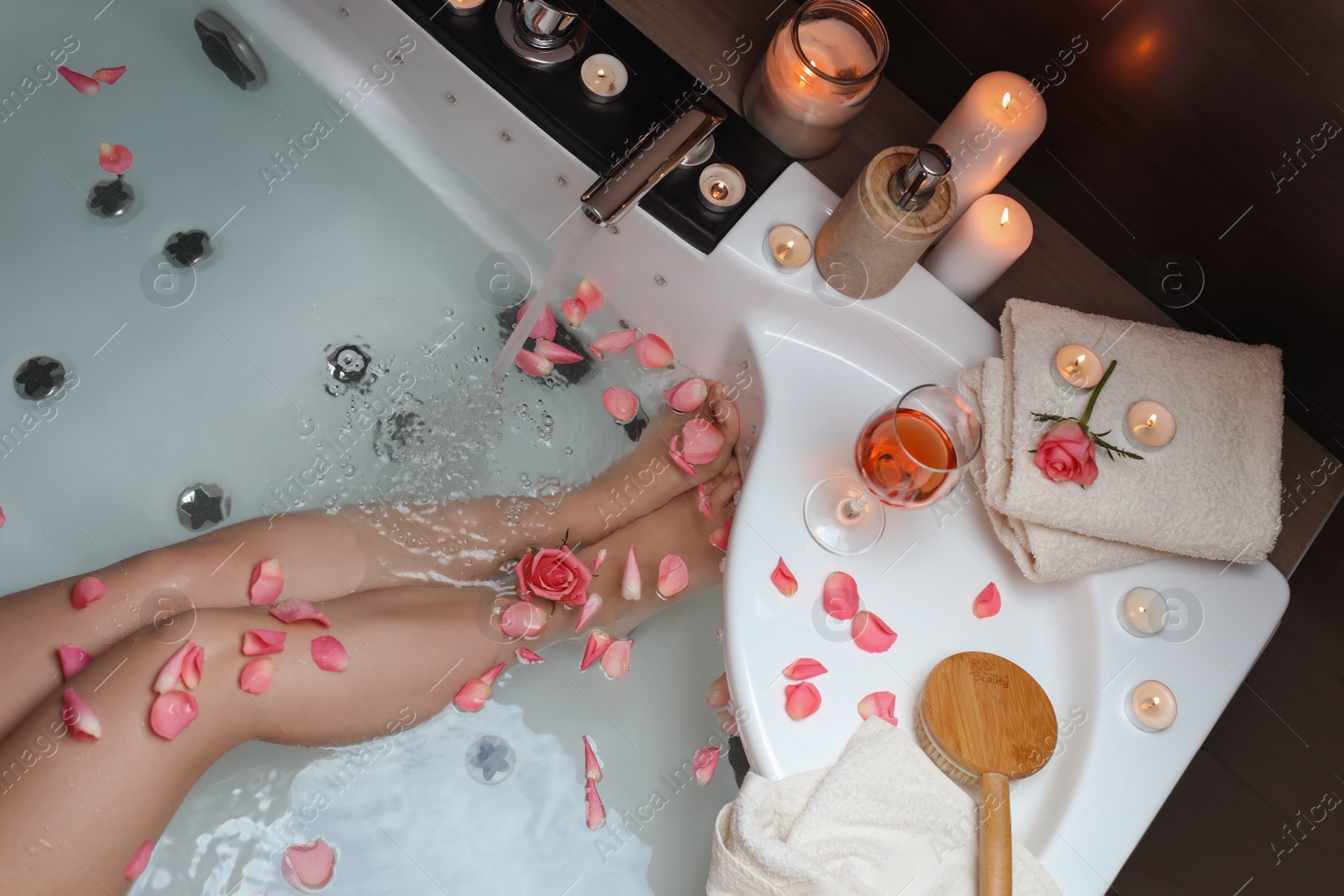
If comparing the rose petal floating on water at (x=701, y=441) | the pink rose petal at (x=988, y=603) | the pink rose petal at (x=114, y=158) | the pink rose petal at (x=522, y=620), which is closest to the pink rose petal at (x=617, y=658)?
the pink rose petal at (x=522, y=620)

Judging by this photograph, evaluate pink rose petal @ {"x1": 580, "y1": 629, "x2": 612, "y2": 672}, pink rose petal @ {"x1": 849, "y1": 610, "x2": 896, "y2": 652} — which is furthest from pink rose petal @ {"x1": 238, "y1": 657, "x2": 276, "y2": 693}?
pink rose petal @ {"x1": 849, "y1": 610, "x2": 896, "y2": 652}

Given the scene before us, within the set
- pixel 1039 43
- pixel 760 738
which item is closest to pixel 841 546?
pixel 760 738

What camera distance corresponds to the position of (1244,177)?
811 millimetres

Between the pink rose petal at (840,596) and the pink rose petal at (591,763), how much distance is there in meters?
0.50

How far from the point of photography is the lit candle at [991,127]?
2.79 ft

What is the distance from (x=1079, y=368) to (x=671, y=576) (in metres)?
0.57

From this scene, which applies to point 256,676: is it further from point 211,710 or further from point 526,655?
point 526,655

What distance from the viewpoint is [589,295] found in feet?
3.84

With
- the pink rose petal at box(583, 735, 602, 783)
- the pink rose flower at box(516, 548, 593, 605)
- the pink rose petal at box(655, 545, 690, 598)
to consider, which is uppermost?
the pink rose petal at box(655, 545, 690, 598)

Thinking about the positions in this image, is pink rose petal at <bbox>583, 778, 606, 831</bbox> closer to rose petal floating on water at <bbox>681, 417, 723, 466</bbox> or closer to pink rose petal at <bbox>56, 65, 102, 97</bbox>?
rose petal floating on water at <bbox>681, 417, 723, 466</bbox>

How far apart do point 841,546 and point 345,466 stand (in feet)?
2.45

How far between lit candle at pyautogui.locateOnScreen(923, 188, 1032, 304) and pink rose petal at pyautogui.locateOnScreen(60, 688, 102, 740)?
1005 millimetres

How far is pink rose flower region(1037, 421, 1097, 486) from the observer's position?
0.83 m

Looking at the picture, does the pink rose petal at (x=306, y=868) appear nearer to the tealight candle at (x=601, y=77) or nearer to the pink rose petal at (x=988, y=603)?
the pink rose petal at (x=988, y=603)
